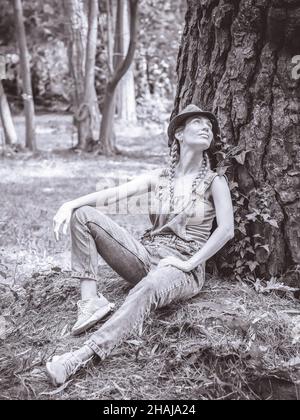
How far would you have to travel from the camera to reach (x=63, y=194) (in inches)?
315

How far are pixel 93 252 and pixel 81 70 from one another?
10.0 m

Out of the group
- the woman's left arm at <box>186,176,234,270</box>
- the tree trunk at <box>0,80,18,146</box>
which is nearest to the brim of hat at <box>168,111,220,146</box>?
the woman's left arm at <box>186,176,234,270</box>

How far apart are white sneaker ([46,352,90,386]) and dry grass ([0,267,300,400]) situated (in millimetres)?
59

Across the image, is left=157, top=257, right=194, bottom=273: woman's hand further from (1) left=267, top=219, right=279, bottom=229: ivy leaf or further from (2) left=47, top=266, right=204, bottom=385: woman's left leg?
(1) left=267, top=219, right=279, bottom=229: ivy leaf

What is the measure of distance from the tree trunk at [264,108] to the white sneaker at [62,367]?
1390mm

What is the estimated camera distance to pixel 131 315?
291 cm

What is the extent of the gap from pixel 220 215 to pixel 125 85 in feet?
49.6

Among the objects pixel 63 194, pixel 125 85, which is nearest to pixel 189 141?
pixel 63 194

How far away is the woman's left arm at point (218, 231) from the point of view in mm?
3209

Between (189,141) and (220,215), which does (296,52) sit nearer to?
(189,141)

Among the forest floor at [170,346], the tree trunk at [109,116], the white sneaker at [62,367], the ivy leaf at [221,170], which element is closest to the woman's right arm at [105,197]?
the ivy leaf at [221,170]

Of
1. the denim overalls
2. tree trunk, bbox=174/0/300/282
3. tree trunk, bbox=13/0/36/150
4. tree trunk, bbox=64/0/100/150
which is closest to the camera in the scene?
the denim overalls

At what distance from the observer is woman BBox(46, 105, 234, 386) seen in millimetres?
3051

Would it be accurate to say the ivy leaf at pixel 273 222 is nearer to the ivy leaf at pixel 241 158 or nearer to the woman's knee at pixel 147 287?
the ivy leaf at pixel 241 158
